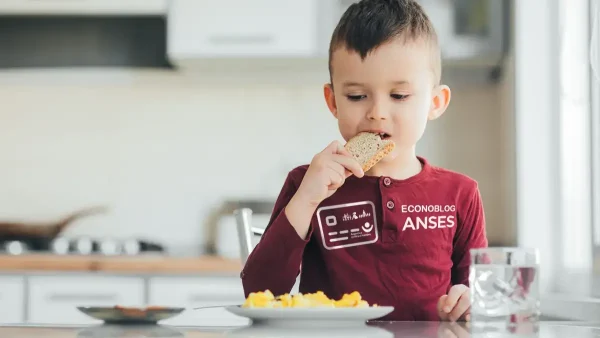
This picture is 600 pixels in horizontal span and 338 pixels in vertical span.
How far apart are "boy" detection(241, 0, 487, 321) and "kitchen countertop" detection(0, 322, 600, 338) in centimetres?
26

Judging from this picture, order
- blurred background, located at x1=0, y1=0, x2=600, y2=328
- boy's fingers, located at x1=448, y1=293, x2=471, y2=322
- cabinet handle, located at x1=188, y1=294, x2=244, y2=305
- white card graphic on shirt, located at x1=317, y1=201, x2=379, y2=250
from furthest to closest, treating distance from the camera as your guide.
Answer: blurred background, located at x1=0, y1=0, x2=600, y2=328 < cabinet handle, located at x1=188, y1=294, x2=244, y2=305 < white card graphic on shirt, located at x1=317, y1=201, x2=379, y2=250 < boy's fingers, located at x1=448, y1=293, x2=471, y2=322

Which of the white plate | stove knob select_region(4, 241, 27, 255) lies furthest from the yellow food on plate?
stove knob select_region(4, 241, 27, 255)

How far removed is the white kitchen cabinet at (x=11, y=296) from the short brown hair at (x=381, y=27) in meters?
1.79

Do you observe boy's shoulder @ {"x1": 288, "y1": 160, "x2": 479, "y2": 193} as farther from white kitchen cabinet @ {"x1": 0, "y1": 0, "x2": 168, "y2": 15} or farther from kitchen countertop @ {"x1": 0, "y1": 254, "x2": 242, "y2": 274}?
white kitchen cabinet @ {"x1": 0, "y1": 0, "x2": 168, "y2": 15}

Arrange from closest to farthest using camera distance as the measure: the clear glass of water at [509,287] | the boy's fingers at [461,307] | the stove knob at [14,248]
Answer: the clear glass of water at [509,287]
the boy's fingers at [461,307]
the stove knob at [14,248]

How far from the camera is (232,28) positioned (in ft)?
9.82

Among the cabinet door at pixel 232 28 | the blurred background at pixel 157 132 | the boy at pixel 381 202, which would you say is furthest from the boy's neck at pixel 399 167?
the blurred background at pixel 157 132

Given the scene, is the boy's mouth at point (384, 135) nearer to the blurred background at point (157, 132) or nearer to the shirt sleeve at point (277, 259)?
the shirt sleeve at point (277, 259)

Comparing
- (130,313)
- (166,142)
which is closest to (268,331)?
(130,313)

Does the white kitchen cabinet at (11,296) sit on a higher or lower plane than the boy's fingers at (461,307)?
lower

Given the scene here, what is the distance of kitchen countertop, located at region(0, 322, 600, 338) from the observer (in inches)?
31.8

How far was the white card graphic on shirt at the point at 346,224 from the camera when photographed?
4.29 feet

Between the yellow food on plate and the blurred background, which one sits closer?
the yellow food on plate

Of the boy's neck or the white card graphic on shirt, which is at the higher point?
the boy's neck
